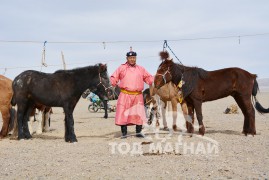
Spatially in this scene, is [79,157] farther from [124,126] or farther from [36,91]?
[36,91]

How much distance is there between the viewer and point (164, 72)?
9750 millimetres

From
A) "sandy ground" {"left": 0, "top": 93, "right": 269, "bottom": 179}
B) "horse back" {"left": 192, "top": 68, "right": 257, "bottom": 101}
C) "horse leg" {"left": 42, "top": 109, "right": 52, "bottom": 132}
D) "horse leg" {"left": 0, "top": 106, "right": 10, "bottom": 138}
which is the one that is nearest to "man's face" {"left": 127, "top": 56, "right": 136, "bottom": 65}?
"horse back" {"left": 192, "top": 68, "right": 257, "bottom": 101}

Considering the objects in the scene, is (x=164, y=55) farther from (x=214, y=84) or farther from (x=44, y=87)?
(x=44, y=87)

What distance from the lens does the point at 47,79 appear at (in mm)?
9992

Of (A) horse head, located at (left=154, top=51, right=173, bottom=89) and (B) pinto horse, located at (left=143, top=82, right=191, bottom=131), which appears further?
(B) pinto horse, located at (left=143, top=82, right=191, bottom=131)

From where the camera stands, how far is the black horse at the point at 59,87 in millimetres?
9758

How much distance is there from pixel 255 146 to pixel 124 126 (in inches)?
138

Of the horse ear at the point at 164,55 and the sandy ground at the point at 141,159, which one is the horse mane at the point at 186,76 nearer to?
the horse ear at the point at 164,55

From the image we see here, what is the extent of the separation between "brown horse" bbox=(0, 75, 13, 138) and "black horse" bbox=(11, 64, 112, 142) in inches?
15.4

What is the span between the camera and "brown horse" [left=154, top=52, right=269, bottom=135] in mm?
9866

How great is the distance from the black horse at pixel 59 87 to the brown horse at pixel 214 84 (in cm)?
174

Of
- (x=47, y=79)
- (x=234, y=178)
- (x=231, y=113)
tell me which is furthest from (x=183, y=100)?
(x=231, y=113)

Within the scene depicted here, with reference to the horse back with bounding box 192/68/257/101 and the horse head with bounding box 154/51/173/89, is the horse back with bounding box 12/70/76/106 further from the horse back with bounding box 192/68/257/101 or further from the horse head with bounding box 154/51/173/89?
the horse back with bounding box 192/68/257/101

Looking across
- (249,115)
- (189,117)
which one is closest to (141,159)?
(189,117)
